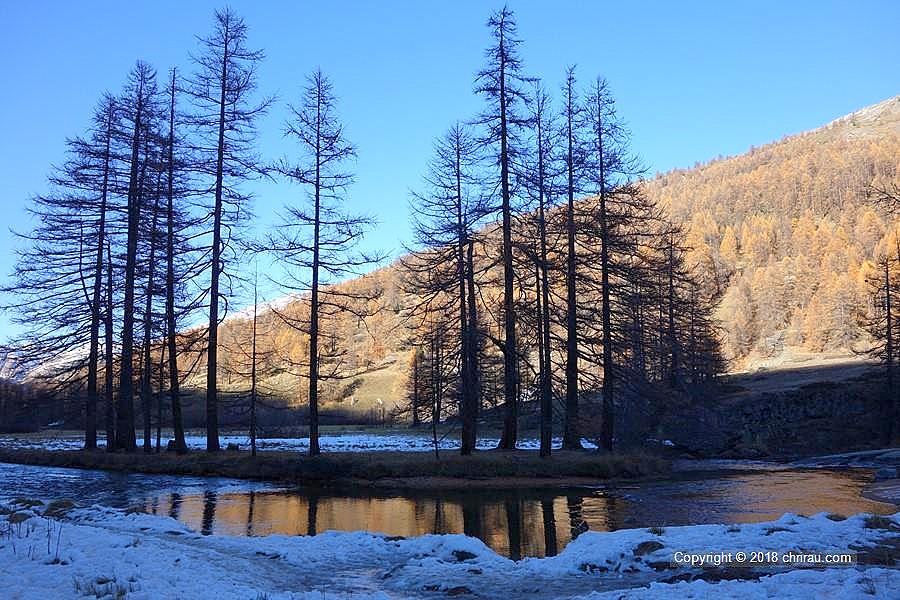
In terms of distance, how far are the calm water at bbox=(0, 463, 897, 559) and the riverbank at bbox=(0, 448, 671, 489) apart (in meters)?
1.23

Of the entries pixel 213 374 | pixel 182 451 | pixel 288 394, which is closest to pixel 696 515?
pixel 213 374

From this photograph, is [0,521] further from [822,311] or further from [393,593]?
[822,311]

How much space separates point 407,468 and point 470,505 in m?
4.86

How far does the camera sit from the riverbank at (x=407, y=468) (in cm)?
2155

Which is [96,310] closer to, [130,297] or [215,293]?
[130,297]

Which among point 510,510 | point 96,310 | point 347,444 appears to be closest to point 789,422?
point 347,444

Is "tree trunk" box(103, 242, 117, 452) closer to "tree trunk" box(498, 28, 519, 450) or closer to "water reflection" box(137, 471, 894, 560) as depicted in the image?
"water reflection" box(137, 471, 894, 560)

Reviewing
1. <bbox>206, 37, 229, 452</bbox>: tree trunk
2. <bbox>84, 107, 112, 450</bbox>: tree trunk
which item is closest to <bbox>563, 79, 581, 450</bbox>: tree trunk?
<bbox>206, 37, 229, 452</bbox>: tree trunk

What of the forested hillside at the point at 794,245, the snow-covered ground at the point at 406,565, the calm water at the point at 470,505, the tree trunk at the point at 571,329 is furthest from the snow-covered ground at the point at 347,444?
the forested hillside at the point at 794,245

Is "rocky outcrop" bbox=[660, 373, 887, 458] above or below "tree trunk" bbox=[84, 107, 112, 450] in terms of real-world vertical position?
below

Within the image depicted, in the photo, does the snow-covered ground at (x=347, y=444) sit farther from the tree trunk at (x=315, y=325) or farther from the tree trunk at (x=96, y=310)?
the tree trunk at (x=315, y=325)

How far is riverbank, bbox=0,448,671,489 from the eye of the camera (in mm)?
21547

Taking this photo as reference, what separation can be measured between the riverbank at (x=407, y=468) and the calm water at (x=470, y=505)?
1.23 metres

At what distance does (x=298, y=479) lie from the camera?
22.4 meters
